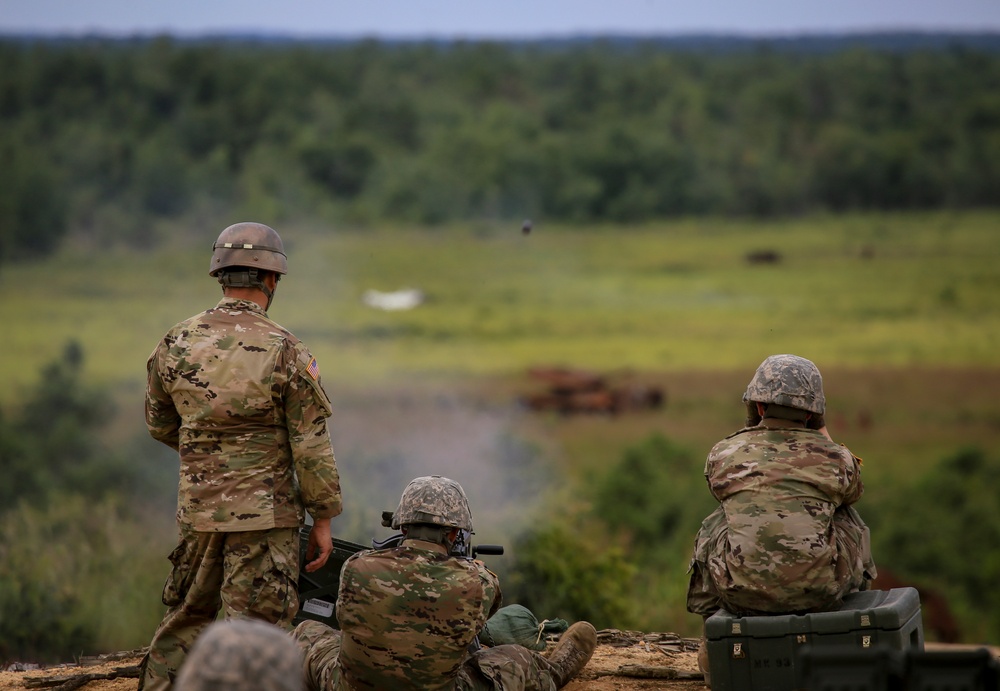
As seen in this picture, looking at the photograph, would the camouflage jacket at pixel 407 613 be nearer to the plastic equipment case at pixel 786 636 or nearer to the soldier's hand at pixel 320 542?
the soldier's hand at pixel 320 542

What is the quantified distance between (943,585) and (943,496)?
4.77 m

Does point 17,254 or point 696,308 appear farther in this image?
point 696,308

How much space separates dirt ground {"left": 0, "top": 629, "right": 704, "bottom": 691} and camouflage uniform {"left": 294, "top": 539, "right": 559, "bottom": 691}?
1.51 m

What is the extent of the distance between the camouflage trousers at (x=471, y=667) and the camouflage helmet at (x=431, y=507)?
0.61 metres

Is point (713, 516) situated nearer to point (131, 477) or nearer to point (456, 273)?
point (131, 477)

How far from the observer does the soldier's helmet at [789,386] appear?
555 centimetres

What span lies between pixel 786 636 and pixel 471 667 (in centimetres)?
122

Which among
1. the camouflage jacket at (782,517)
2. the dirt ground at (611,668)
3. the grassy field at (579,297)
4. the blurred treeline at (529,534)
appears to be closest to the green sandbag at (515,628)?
the dirt ground at (611,668)

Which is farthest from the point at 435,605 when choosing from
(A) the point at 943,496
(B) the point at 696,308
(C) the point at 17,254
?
(B) the point at 696,308

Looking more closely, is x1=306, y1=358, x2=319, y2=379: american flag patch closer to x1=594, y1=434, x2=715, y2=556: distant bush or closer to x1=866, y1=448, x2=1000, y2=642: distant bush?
x1=594, y1=434, x2=715, y2=556: distant bush

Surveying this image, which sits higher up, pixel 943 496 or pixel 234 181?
pixel 234 181

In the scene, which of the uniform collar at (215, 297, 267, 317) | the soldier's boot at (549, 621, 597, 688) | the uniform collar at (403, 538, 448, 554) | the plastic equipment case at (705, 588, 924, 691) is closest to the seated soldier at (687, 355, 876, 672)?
the plastic equipment case at (705, 588, 924, 691)

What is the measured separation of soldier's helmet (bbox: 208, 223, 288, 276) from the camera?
17.5 ft

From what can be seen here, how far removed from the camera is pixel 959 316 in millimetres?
38312
